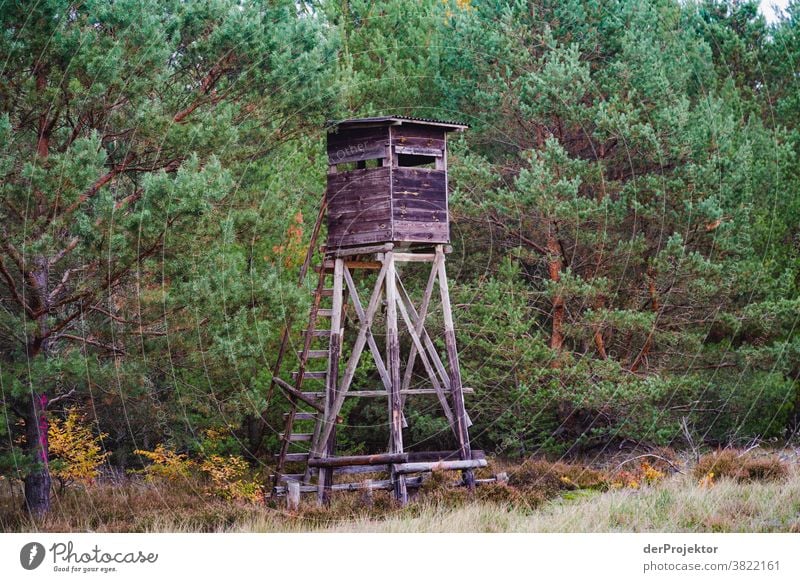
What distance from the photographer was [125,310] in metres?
16.3

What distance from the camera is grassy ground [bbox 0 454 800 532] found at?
43.1 feet

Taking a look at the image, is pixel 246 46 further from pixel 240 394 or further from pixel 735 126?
pixel 735 126

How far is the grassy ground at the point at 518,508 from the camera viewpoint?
43.1 ft

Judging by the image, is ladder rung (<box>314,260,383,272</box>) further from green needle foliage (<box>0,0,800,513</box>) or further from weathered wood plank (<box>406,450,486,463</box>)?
weathered wood plank (<box>406,450,486,463</box>)

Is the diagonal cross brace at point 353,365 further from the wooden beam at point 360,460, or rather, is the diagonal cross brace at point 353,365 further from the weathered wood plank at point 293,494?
the weathered wood plank at point 293,494

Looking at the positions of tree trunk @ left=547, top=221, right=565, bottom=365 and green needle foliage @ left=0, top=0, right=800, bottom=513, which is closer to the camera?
green needle foliage @ left=0, top=0, right=800, bottom=513

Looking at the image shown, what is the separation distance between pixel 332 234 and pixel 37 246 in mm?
5237

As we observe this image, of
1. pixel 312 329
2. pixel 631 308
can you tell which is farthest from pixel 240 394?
pixel 631 308

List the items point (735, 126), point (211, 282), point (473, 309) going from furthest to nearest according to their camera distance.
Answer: point (735, 126) < point (473, 309) < point (211, 282)

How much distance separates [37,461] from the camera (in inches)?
571

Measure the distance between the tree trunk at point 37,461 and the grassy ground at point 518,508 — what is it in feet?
0.77

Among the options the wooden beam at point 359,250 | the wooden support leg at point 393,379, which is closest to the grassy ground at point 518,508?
the wooden support leg at point 393,379
